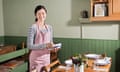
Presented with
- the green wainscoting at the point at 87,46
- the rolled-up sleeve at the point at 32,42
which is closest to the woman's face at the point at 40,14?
the rolled-up sleeve at the point at 32,42

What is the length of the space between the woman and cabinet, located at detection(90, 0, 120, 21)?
4.08 feet

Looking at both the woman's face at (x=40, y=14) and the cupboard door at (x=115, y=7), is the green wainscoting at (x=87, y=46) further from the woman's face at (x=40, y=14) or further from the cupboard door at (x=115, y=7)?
the woman's face at (x=40, y=14)

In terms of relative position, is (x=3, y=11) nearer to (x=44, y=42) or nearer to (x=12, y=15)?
(x=12, y=15)

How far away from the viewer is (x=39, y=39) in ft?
8.09

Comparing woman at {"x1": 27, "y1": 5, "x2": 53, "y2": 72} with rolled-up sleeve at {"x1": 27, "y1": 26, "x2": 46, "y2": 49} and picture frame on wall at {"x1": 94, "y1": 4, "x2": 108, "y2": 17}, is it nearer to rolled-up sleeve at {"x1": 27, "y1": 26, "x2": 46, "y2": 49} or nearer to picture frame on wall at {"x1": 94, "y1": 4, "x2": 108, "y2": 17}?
rolled-up sleeve at {"x1": 27, "y1": 26, "x2": 46, "y2": 49}

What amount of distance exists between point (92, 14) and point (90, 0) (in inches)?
10.2

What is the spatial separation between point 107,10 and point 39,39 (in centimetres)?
157

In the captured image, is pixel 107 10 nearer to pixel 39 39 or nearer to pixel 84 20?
pixel 84 20

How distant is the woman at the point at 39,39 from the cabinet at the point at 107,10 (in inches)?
49.0

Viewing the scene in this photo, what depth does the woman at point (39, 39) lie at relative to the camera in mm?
2387

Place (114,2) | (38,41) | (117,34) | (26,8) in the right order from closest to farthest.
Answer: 1. (38,41)
2. (114,2)
3. (117,34)
4. (26,8)

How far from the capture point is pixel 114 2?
3367 millimetres

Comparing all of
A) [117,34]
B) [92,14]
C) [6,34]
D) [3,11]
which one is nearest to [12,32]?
[6,34]

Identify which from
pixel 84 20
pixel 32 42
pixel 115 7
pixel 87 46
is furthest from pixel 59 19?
pixel 32 42
